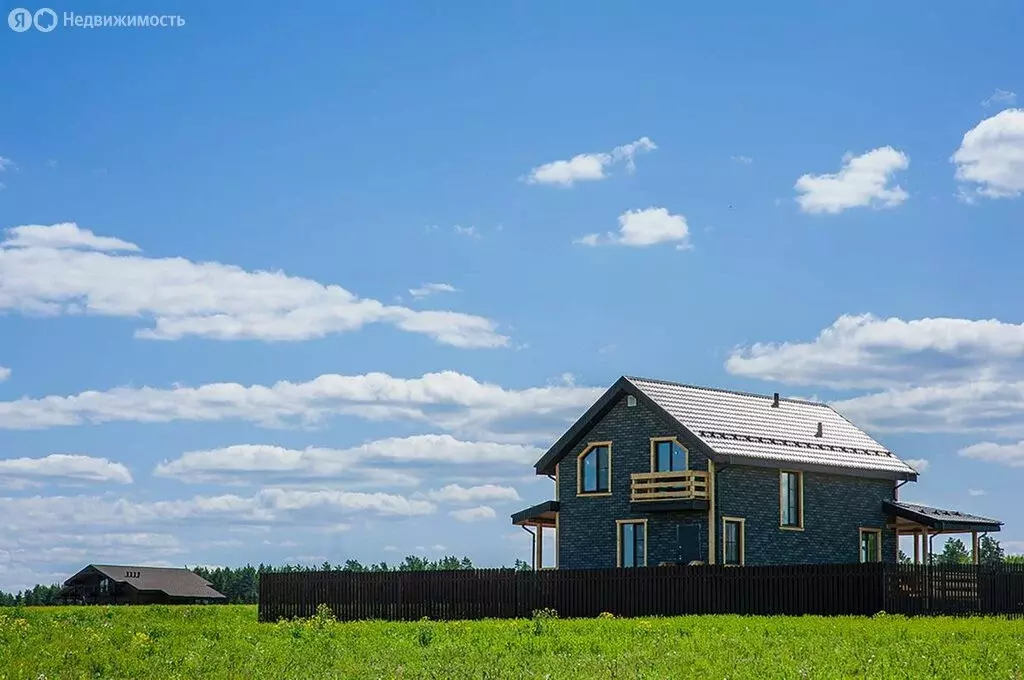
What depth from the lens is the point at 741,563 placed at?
132ft

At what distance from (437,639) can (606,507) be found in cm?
1862

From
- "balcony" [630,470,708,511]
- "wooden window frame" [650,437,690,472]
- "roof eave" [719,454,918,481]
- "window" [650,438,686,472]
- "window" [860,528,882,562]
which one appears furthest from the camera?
"window" [860,528,882,562]

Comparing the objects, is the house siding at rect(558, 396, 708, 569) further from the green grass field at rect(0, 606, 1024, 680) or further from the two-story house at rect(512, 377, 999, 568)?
the green grass field at rect(0, 606, 1024, 680)

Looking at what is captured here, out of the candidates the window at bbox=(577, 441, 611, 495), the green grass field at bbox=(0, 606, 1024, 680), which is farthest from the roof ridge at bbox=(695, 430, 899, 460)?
the green grass field at bbox=(0, 606, 1024, 680)

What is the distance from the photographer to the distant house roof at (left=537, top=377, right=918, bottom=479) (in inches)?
1626

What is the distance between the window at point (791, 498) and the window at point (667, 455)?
3335 millimetres

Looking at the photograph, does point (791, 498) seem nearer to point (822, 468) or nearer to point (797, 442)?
point (822, 468)

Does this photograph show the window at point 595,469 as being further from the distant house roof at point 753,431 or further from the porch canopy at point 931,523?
the porch canopy at point 931,523

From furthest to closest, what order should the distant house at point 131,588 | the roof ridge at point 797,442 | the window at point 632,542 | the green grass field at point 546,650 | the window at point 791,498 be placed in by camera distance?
the distant house at point 131,588 < the window at point 791,498 < the window at point 632,542 < the roof ridge at point 797,442 < the green grass field at point 546,650

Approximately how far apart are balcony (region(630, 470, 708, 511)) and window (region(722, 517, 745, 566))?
1.12 m

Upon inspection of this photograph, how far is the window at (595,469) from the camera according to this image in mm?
43150

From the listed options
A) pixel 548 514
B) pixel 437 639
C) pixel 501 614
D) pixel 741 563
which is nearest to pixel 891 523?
pixel 741 563

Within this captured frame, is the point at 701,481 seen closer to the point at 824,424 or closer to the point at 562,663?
the point at 824,424

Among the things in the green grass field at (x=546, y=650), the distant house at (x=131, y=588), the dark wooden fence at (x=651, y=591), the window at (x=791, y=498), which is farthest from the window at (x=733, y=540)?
the distant house at (x=131, y=588)
